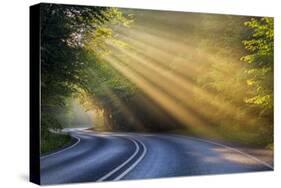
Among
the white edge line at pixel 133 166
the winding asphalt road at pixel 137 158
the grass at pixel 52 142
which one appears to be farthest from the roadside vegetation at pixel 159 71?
the white edge line at pixel 133 166

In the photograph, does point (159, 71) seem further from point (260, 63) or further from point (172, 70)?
point (260, 63)

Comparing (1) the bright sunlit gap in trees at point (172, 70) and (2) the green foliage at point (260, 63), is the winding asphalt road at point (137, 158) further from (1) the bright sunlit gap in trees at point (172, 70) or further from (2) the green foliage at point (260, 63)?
(2) the green foliage at point (260, 63)

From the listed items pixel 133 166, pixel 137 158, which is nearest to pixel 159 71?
pixel 137 158

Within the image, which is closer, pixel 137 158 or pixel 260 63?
pixel 137 158

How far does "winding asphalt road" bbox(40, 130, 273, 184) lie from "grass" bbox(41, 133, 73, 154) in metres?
0.14

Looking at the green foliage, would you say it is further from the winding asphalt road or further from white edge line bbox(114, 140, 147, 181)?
white edge line bbox(114, 140, 147, 181)

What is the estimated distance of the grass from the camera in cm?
1501

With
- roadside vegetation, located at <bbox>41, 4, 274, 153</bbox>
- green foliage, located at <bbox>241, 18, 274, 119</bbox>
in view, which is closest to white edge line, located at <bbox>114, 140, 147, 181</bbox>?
roadside vegetation, located at <bbox>41, 4, 274, 153</bbox>

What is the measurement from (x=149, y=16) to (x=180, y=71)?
5.47 feet

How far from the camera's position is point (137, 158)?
16250 mm

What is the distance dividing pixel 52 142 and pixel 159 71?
3.44 meters

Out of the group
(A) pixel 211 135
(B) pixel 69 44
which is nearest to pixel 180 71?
(A) pixel 211 135

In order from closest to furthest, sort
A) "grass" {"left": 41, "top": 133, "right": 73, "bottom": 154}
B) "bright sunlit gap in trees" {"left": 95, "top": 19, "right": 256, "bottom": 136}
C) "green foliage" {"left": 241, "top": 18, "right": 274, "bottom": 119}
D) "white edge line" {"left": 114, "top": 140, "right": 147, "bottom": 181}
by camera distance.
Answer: "grass" {"left": 41, "top": 133, "right": 73, "bottom": 154} → "white edge line" {"left": 114, "top": 140, "right": 147, "bottom": 181} → "bright sunlit gap in trees" {"left": 95, "top": 19, "right": 256, "bottom": 136} → "green foliage" {"left": 241, "top": 18, "right": 274, "bottom": 119}
